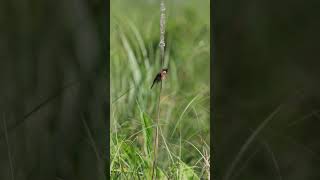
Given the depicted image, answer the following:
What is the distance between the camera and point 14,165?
1399 mm

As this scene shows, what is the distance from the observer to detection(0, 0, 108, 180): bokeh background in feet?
4.60

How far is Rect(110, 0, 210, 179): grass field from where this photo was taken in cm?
138

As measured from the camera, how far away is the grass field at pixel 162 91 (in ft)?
4.51

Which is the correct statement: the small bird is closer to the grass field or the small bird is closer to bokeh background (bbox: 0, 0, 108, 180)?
the grass field

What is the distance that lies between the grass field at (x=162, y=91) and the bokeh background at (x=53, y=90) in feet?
0.13
